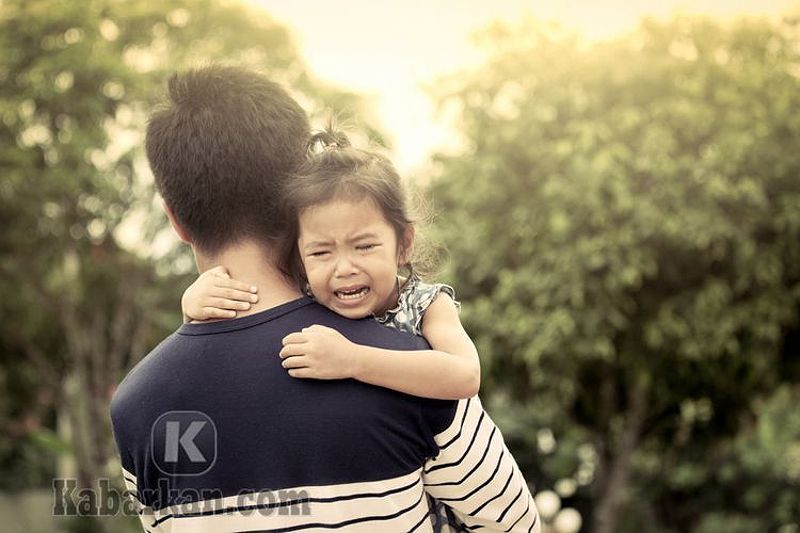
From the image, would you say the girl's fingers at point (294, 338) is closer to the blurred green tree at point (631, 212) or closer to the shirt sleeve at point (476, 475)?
the shirt sleeve at point (476, 475)

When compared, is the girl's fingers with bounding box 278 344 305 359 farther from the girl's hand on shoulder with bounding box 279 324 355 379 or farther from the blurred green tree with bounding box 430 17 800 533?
the blurred green tree with bounding box 430 17 800 533

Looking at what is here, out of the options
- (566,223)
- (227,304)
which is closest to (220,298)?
(227,304)

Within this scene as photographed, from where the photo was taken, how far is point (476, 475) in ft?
5.51

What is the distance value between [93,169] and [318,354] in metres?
8.55

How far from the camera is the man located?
5.19ft

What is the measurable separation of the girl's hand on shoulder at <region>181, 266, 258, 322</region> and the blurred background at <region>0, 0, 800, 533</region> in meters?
5.53

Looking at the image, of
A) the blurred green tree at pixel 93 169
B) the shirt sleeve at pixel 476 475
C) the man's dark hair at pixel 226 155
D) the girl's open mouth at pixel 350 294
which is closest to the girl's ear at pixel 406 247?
the girl's open mouth at pixel 350 294

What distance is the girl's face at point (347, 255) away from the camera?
70.8 inches

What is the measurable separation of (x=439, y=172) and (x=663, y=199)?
2.32 meters

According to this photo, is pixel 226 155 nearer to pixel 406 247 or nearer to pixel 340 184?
pixel 340 184

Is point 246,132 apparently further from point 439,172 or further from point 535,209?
point 439,172

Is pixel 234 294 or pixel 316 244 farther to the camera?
pixel 316 244

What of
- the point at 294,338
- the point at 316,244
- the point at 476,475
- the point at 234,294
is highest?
the point at 316,244

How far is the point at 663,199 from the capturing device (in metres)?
7.27
